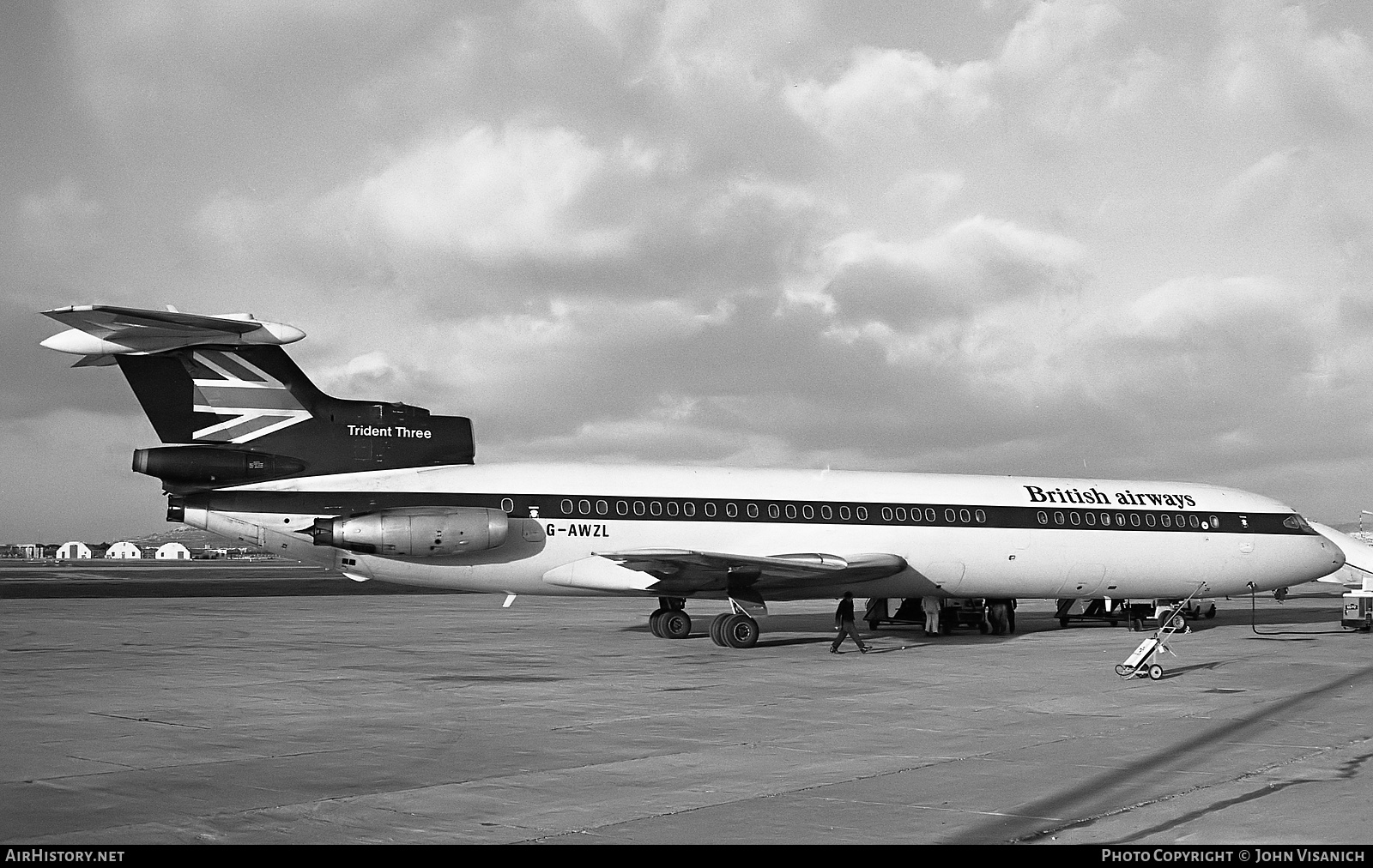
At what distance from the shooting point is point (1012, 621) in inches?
1169

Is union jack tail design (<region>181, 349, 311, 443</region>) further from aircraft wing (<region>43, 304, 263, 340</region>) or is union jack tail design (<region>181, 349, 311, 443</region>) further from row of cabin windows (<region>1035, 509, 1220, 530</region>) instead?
row of cabin windows (<region>1035, 509, 1220, 530</region>)

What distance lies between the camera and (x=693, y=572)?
2331 centimetres

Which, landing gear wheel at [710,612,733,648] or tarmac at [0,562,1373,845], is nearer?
tarmac at [0,562,1373,845]

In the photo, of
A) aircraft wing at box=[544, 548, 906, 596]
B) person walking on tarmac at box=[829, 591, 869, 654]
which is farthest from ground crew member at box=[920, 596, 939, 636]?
person walking on tarmac at box=[829, 591, 869, 654]

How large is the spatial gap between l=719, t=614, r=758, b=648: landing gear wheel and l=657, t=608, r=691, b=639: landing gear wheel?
2462mm

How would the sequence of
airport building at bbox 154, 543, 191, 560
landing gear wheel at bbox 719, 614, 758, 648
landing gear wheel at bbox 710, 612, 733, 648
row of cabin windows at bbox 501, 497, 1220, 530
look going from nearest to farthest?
landing gear wheel at bbox 719, 614, 758, 648, landing gear wheel at bbox 710, 612, 733, 648, row of cabin windows at bbox 501, 497, 1220, 530, airport building at bbox 154, 543, 191, 560

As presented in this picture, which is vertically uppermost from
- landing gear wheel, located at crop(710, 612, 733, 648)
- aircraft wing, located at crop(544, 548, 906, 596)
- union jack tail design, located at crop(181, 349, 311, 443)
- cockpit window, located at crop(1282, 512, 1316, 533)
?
union jack tail design, located at crop(181, 349, 311, 443)

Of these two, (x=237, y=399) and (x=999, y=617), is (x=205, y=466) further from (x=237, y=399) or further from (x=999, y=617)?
(x=999, y=617)

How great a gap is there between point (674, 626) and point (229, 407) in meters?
10.1

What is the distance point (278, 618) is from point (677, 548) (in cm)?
1386

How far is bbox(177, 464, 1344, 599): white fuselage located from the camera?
22.5 m

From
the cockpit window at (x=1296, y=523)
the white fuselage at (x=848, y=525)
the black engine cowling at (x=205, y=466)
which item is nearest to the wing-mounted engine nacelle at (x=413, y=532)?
Result: the white fuselage at (x=848, y=525)

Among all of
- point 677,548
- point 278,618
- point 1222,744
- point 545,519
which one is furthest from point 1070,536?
point 278,618
